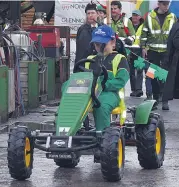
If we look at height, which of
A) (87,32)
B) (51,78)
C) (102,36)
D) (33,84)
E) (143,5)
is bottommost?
(51,78)

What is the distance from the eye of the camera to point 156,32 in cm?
1870

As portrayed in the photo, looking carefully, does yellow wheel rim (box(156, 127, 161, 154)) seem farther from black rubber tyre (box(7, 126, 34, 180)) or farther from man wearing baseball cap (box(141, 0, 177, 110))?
man wearing baseball cap (box(141, 0, 177, 110))

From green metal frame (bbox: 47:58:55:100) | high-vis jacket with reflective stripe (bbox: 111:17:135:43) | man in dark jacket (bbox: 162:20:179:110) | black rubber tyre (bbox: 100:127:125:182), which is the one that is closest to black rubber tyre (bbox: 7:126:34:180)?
black rubber tyre (bbox: 100:127:125:182)

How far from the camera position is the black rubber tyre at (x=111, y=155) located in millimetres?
9297

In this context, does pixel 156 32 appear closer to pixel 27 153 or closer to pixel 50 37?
pixel 50 37

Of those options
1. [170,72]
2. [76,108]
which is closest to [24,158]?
[76,108]

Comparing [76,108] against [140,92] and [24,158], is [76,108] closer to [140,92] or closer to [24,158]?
[24,158]

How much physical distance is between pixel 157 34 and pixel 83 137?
9.43 meters

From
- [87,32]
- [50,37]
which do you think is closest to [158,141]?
[87,32]

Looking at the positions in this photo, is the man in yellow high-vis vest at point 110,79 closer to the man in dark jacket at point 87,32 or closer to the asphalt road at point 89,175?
the asphalt road at point 89,175

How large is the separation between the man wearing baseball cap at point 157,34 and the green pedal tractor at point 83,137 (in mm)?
8118

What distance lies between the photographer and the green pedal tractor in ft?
30.8

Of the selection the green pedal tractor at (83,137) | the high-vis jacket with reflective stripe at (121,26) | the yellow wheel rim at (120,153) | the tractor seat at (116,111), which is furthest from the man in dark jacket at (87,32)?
the yellow wheel rim at (120,153)

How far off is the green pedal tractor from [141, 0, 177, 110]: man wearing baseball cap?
26.6 feet
